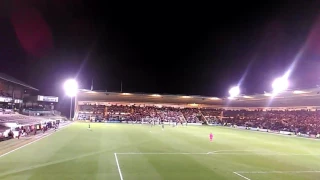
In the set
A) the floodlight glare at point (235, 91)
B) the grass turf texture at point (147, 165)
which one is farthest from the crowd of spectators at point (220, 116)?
the grass turf texture at point (147, 165)

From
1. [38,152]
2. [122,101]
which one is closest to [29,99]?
[122,101]

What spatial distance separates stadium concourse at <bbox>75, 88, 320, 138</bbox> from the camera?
6316 cm

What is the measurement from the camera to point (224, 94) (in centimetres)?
9200

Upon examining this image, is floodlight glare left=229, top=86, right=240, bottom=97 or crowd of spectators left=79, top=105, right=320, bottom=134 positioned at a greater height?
floodlight glare left=229, top=86, right=240, bottom=97

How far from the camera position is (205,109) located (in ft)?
316

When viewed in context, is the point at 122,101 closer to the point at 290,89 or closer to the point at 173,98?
the point at 173,98

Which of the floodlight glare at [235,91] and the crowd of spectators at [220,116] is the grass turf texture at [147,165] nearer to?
the crowd of spectators at [220,116]

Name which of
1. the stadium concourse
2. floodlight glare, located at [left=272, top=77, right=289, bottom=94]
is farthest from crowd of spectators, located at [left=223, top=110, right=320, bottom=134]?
floodlight glare, located at [left=272, top=77, right=289, bottom=94]

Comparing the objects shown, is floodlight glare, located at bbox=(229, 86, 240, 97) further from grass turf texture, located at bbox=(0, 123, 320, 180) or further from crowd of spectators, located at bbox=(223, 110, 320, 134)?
grass turf texture, located at bbox=(0, 123, 320, 180)

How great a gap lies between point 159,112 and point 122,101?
12.0 m

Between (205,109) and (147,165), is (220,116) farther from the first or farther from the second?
(147,165)

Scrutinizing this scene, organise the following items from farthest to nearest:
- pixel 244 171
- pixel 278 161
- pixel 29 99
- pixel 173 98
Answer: pixel 173 98 → pixel 29 99 → pixel 278 161 → pixel 244 171

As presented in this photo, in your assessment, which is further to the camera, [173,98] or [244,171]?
[173,98]

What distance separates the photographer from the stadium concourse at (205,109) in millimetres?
63156
